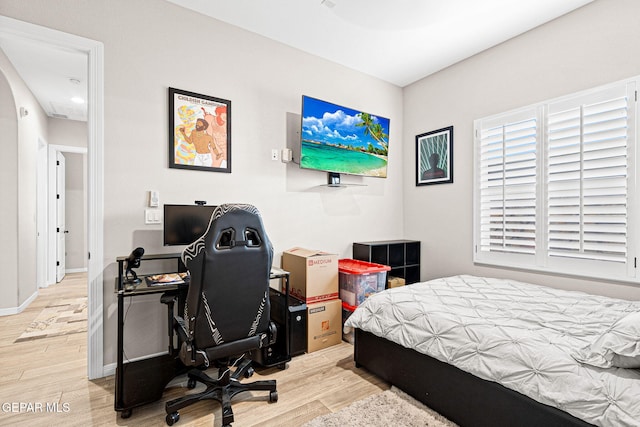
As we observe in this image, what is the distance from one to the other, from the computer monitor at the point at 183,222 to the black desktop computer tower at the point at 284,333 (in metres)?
0.94

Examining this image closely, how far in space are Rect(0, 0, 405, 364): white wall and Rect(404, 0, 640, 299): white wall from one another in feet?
3.20

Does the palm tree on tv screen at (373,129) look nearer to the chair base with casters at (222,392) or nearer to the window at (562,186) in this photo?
the window at (562,186)

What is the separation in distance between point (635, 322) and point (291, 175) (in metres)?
2.79

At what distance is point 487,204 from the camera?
3.37 metres

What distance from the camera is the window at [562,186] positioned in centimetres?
246

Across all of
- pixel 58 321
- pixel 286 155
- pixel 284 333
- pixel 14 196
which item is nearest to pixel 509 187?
pixel 286 155

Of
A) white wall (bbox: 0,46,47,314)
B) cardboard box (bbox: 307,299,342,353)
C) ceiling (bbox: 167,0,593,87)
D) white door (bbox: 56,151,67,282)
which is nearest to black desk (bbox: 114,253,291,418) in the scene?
cardboard box (bbox: 307,299,342,353)

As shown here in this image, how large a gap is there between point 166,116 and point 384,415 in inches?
111

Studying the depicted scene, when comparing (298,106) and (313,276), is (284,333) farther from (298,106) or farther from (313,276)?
(298,106)

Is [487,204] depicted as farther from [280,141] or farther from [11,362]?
[11,362]

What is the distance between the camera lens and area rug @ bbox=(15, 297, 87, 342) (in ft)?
10.5

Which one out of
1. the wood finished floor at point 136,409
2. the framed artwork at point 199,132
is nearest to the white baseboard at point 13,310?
the wood finished floor at point 136,409

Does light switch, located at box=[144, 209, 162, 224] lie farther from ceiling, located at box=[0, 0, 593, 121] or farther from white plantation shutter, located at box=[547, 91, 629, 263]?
white plantation shutter, located at box=[547, 91, 629, 263]

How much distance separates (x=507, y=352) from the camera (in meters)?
1.59
